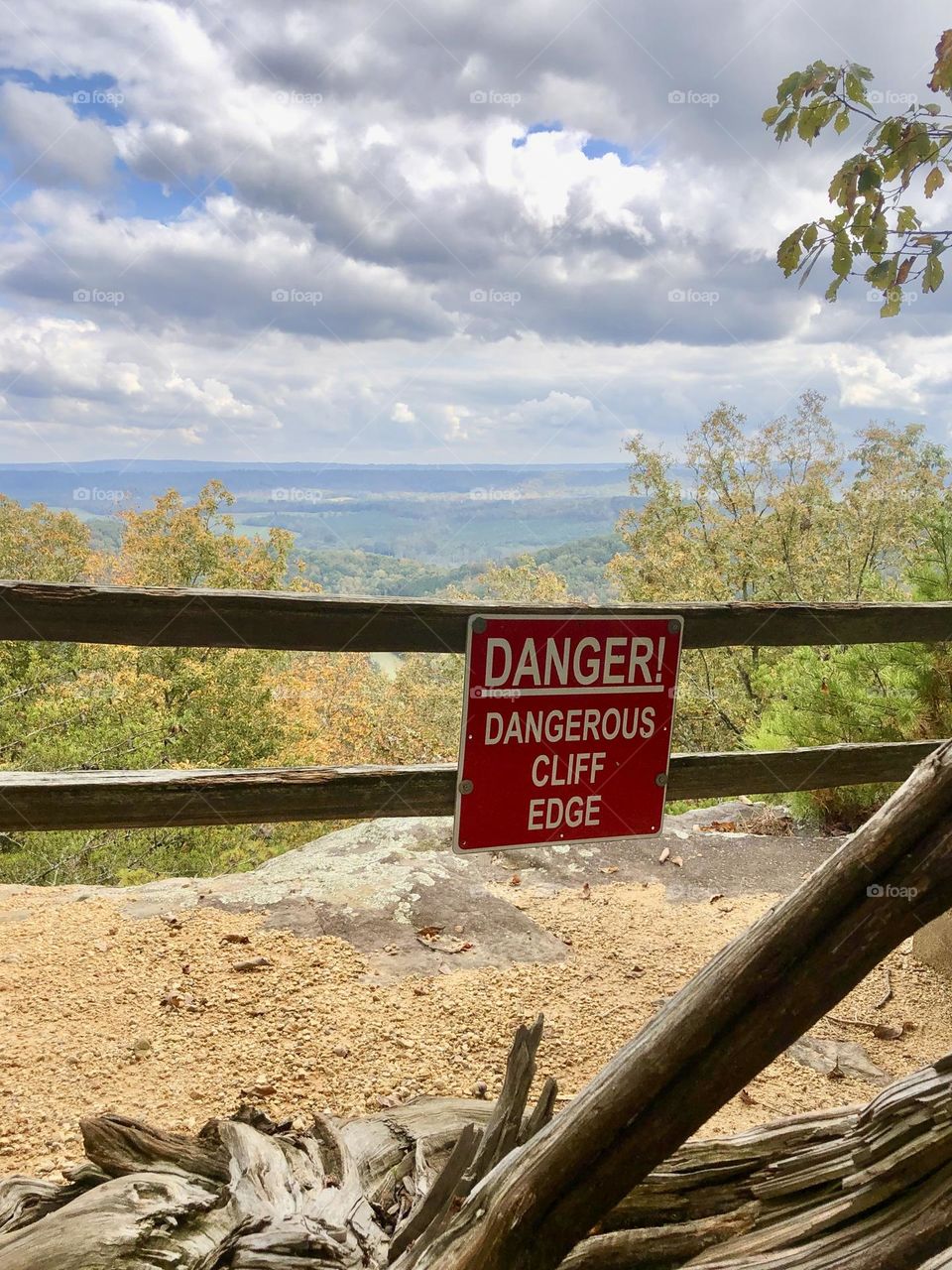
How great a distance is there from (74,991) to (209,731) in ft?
49.8

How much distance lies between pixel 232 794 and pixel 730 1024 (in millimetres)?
1539

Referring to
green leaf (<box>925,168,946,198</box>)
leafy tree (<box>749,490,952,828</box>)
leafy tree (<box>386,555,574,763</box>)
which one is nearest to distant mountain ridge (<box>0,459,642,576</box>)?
leafy tree (<box>386,555,574,763</box>)

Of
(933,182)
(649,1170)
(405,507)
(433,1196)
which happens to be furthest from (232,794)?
(405,507)

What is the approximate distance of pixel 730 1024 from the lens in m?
0.98

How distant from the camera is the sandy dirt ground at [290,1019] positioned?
250 centimetres

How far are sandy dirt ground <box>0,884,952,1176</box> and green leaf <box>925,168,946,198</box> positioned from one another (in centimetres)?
266

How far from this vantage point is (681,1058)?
99 centimetres

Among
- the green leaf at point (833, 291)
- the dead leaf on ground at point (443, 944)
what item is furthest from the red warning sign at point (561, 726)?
the dead leaf on ground at point (443, 944)

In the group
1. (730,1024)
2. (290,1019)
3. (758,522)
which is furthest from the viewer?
(758,522)

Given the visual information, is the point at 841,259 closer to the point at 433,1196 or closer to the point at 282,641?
the point at 282,641

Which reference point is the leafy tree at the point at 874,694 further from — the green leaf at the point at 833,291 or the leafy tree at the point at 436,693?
the leafy tree at the point at 436,693

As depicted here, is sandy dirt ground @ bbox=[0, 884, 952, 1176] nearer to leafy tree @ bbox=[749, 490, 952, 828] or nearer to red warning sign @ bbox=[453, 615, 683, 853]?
red warning sign @ bbox=[453, 615, 683, 853]

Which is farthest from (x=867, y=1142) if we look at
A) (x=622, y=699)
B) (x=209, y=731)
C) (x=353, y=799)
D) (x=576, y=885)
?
(x=209, y=731)

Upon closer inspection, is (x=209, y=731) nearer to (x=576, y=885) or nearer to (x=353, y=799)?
(x=576, y=885)
